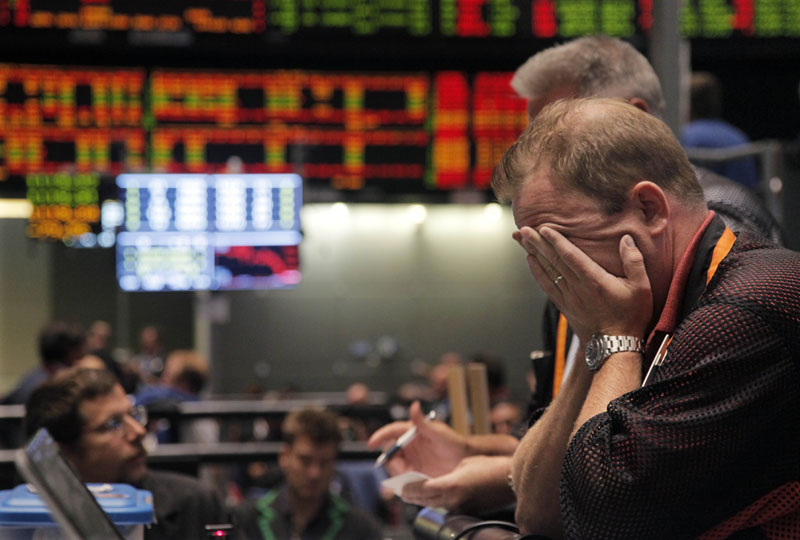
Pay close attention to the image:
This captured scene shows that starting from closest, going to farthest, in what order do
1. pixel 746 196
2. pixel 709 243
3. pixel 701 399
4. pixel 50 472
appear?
pixel 50 472 < pixel 701 399 < pixel 709 243 < pixel 746 196

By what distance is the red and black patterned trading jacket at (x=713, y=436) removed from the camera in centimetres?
119

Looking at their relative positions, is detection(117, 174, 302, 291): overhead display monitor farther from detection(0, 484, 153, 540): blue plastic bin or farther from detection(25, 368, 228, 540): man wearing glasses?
detection(0, 484, 153, 540): blue plastic bin

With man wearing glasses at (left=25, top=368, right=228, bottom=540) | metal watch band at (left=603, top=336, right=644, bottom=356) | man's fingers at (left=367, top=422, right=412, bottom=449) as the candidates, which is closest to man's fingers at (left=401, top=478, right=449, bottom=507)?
man's fingers at (left=367, top=422, right=412, bottom=449)

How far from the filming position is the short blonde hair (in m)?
1.38

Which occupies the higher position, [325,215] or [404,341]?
[325,215]

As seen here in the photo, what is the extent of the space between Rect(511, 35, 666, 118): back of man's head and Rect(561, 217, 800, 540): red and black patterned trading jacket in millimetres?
1129

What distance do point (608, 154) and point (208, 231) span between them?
519cm

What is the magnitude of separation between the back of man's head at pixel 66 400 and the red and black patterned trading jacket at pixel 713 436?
6.28 feet

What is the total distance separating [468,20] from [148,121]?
7.21 feet

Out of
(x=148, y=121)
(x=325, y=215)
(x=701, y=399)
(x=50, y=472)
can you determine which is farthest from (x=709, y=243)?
(x=325, y=215)

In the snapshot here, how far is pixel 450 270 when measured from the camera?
436 inches

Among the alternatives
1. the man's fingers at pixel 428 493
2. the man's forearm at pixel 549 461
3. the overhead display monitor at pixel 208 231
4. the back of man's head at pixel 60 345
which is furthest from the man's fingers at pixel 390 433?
the overhead display monitor at pixel 208 231

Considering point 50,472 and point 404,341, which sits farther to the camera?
point 404,341

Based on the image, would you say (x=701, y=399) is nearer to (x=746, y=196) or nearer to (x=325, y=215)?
(x=746, y=196)
